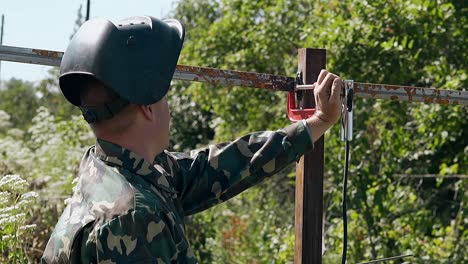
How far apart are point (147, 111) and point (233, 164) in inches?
23.0

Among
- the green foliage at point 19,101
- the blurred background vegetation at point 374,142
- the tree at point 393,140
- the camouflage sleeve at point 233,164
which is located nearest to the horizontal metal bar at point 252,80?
the camouflage sleeve at point 233,164

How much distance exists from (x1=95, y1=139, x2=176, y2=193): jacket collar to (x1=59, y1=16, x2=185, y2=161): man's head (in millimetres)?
26

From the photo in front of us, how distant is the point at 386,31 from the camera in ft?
27.0

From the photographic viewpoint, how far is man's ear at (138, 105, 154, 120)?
2480 millimetres

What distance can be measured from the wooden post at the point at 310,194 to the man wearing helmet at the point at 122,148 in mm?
1046

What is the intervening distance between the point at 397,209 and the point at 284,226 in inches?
55.0

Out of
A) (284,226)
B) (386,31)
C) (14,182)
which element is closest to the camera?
(14,182)

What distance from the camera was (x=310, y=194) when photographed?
3.65 m

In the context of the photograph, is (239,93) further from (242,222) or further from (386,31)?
(386,31)

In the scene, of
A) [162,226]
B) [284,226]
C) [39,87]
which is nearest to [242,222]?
[284,226]

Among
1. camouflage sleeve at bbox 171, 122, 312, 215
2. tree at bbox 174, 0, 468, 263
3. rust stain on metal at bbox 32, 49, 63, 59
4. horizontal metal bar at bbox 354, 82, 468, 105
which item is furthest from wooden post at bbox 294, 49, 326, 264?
tree at bbox 174, 0, 468, 263

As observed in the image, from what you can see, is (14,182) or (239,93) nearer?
(14,182)

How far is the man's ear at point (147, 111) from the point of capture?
2.48m

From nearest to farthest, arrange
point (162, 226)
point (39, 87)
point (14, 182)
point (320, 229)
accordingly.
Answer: point (162, 226) < point (320, 229) < point (14, 182) < point (39, 87)
